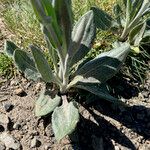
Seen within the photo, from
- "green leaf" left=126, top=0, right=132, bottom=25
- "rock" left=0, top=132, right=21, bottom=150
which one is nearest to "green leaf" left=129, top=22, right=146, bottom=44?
"green leaf" left=126, top=0, right=132, bottom=25

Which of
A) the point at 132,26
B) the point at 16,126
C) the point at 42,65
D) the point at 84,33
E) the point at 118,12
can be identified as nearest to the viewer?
the point at 42,65

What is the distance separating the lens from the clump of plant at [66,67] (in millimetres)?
2541

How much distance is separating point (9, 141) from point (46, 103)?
0.37 meters

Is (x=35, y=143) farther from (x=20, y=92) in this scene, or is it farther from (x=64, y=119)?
(x=20, y=92)

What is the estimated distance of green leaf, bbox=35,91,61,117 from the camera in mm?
2775

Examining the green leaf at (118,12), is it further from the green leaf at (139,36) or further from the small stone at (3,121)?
the small stone at (3,121)

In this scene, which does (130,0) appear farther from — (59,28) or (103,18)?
(59,28)

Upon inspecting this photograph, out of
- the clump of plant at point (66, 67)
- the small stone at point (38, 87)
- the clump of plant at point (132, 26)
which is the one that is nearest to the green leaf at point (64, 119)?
the clump of plant at point (66, 67)

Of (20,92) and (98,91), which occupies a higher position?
(20,92)

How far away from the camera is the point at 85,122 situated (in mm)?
2959

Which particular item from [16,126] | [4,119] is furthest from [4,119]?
[16,126]

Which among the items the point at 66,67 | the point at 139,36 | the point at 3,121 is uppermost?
the point at 66,67

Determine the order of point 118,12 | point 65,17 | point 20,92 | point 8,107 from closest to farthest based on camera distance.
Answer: point 65,17 < point 8,107 < point 20,92 < point 118,12

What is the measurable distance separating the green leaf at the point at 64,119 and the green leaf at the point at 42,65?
225 mm
